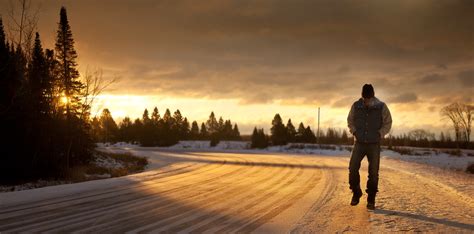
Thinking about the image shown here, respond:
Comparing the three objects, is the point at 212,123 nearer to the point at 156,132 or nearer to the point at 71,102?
the point at 156,132

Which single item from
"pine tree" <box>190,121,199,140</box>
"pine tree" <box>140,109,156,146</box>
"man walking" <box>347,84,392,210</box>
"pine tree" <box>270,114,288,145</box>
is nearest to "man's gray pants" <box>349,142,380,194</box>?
"man walking" <box>347,84,392,210</box>

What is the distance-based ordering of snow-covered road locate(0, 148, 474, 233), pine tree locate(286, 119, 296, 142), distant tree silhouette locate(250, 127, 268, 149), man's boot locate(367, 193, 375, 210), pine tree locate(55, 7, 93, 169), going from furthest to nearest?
pine tree locate(286, 119, 296, 142) < distant tree silhouette locate(250, 127, 268, 149) < pine tree locate(55, 7, 93, 169) < man's boot locate(367, 193, 375, 210) < snow-covered road locate(0, 148, 474, 233)

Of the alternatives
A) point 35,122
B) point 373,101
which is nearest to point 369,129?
point 373,101

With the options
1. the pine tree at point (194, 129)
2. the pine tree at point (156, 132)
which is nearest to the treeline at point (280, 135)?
the pine tree at point (156, 132)

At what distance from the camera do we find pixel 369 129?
795 cm

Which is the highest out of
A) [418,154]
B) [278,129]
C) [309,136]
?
[278,129]

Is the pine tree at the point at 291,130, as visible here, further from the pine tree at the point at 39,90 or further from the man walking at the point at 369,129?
the man walking at the point at 369,129

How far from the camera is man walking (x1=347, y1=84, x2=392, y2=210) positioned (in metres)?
7.91

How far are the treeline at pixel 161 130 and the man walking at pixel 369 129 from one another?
64.2 m

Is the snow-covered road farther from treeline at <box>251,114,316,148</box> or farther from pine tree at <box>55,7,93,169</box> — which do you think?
treeline at <box>251,114,316,148</box>

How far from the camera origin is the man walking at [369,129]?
791 cm

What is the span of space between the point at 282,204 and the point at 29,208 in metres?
4.96

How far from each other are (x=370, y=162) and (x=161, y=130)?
305ft

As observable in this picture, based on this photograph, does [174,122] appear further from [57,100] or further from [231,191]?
[231,191]
